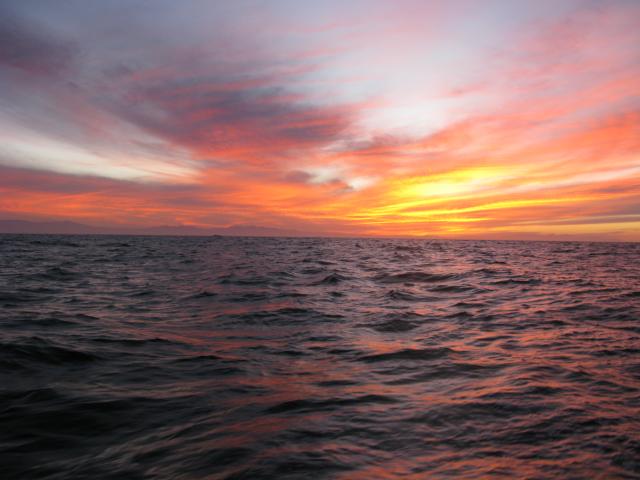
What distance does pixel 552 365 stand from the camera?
7.29 meters

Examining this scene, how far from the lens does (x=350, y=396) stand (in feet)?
19.8

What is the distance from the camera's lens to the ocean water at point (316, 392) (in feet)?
13.6

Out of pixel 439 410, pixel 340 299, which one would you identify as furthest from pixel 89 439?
pixel 340 299

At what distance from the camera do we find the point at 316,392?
6.18 m

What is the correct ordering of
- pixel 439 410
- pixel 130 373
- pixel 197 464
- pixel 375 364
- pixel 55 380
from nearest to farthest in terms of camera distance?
pixel 197 464, pixel 439 410, pixel 55 380, pixel 130 373, pixel 375 364

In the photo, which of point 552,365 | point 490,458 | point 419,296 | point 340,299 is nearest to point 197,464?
point 490,458

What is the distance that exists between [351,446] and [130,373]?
A: 4.47 metres

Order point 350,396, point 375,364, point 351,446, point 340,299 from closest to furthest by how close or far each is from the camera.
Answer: point 351,446 → point 350,396 → point 375,364 → point 340,299

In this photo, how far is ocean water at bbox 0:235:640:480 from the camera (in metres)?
4.15

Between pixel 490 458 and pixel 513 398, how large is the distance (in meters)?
1.88

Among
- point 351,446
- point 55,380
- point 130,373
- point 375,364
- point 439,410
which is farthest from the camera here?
point 375,364

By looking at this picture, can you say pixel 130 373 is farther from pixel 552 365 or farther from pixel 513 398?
pixel 552 365

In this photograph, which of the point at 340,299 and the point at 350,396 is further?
the point at 340,299

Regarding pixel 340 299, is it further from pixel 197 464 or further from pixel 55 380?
pixel 197 464
